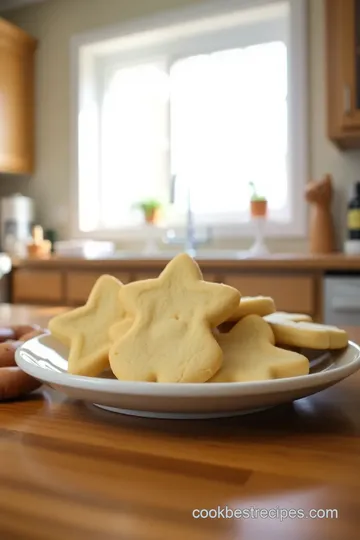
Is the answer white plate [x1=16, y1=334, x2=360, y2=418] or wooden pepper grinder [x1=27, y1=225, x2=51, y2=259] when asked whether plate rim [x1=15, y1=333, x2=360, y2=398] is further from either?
wooden pepper grinder [x1=27, y1=225, x2=51, y2=259]

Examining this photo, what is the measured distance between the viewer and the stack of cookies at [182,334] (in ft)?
1.61

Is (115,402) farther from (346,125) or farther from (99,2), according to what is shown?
(99,2)

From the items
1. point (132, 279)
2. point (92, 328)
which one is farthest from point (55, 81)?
point (92, 328)

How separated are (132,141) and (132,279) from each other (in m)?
1.17

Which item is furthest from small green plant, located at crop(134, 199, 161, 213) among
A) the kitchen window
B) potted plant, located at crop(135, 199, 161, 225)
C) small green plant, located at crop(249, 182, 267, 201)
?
small green plant, located at crop(249, 182, 267, 201)

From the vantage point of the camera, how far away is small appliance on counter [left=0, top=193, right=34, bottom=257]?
3.29 meters

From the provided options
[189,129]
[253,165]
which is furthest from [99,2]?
[253,165]

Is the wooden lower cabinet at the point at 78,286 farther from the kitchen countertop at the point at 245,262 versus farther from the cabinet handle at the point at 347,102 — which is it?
the cabinet handle at the point at 347,102

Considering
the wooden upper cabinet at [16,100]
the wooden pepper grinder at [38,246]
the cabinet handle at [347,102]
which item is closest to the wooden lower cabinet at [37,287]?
the wooden pepper grinder at [38,246]

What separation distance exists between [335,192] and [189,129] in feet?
3.14

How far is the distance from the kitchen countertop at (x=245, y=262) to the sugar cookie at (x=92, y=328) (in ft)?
5.30

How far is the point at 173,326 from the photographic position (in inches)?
20.5

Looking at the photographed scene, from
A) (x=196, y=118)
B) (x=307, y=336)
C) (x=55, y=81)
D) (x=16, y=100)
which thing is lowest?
(x=307, y=336)

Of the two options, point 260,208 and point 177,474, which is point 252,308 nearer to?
point 177,474
